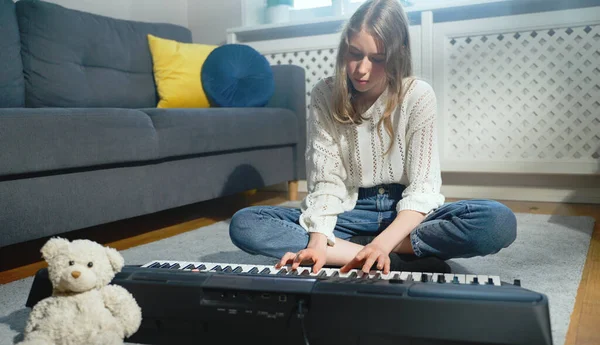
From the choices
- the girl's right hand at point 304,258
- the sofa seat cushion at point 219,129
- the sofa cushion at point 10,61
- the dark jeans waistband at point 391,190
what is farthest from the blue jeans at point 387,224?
the sofa cushion at point 10,61

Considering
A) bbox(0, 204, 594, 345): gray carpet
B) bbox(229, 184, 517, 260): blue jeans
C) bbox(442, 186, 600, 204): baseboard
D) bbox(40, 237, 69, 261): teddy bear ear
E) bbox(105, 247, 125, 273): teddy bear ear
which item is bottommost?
bbox(442, 186, 600, 204): baseboard

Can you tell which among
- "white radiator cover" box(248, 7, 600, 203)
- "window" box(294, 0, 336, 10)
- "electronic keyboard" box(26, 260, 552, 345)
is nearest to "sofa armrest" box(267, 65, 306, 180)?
"white radiator cover" box(248, 7, 600, 203)

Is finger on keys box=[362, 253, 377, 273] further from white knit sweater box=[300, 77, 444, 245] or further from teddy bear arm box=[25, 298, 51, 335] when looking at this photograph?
teddy bear arm box=[25, 298, 51, 335]

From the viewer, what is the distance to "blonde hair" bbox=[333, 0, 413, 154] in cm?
123

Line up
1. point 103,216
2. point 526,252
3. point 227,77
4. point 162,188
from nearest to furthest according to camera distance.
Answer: point 526,252 < point 103,216 < point 162,188 < point 227,77

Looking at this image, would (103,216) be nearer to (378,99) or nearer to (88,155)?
(88,155)

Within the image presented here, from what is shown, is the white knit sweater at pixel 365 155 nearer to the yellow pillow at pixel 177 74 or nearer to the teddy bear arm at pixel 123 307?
the teddy bear arm at pixel 123 307

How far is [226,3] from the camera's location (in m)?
3.19

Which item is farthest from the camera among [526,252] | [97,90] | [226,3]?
[226,3]

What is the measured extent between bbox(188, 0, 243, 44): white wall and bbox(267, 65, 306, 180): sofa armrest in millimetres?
703

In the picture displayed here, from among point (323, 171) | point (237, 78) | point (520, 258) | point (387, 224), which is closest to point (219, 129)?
point (237, 78)

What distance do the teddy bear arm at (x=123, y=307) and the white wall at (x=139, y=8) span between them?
1986 mm

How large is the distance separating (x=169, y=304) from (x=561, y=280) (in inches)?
33.3

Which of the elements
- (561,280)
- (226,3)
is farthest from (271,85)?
(561,280)
